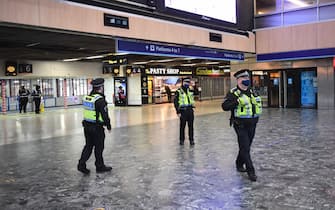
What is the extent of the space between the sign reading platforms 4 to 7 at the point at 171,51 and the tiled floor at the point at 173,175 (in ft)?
9.51

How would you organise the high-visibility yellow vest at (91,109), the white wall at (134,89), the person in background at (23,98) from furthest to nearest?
the white wall at (134,89)
the person in background at (23,98)
the high-visibility yellow vest at (91,109)

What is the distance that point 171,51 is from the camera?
12.5 m

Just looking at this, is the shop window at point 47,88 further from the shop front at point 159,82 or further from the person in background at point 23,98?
the shop front at point 159,82

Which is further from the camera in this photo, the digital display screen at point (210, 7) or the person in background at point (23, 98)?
the person in background at point (23, 98)

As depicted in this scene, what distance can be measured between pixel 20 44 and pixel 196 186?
36.5ft

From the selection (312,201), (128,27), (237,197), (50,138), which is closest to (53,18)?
(128,27)

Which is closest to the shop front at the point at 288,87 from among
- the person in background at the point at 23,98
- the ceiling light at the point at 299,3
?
the ceiling light at the point at 299,3

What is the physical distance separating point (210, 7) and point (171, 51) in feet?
9.89

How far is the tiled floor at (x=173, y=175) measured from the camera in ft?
14.3

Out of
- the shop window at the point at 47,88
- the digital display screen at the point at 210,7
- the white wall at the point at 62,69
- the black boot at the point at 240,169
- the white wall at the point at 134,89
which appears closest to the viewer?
the black boot at the point at 240,169

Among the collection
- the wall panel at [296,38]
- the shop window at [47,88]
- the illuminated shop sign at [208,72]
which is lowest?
the shop window at [47,88]

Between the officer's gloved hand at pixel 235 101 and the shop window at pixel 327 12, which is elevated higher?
the shop window at pixel 327 12

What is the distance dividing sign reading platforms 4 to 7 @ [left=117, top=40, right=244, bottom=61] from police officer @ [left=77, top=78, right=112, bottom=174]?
4.80 metres

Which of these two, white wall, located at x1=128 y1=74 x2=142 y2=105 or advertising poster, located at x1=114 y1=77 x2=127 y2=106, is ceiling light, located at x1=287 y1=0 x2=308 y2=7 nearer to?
white wall, located at x1=128 y1=74 x2=142 y2=105
